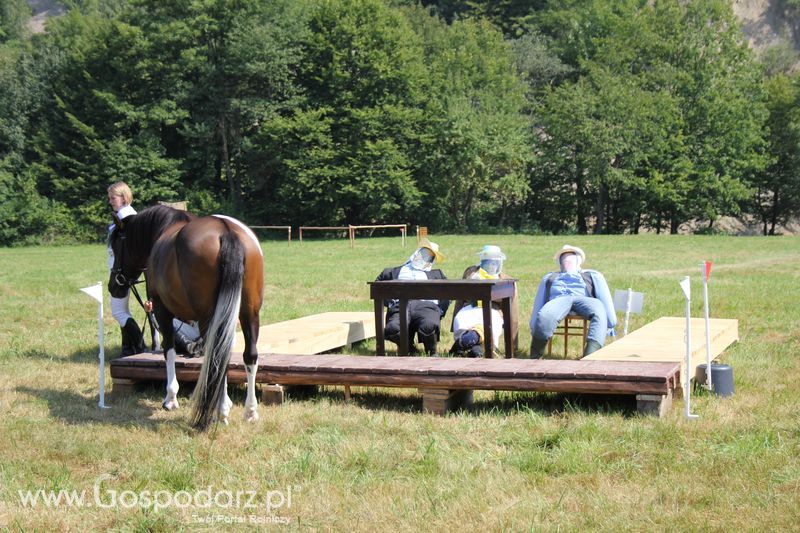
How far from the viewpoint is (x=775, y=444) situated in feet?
18.8

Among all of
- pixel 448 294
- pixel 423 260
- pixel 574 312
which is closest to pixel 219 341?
pixel 448 294

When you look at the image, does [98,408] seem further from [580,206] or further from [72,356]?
[580,206]

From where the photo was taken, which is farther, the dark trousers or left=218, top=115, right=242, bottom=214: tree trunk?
left=218, top=115, right=242, bottom=214: tree trunk

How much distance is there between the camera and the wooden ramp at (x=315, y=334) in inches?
356

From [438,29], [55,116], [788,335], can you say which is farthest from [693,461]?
[438,29]

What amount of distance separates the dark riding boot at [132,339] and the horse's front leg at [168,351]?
7.24 feet

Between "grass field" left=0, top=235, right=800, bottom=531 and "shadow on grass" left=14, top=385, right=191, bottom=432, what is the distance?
0.03m

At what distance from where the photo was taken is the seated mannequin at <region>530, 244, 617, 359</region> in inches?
355

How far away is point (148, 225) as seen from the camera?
7895 mm

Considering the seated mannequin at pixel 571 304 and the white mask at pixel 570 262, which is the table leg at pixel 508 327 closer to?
the seated mannequin at pixel 571 304

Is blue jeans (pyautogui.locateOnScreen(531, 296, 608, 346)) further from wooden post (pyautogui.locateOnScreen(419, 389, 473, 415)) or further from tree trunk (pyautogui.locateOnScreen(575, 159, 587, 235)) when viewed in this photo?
tree trunk (pyautogui.locateOnScreen(575, 159, 587, 235))

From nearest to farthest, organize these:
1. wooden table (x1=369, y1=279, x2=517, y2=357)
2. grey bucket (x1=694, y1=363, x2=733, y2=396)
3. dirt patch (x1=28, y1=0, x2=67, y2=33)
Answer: grey bucket (x1=694, y1=363, x2=733, y2=396) → wooden table (x1=369, y1=279, x2=517, y2=357) → dirt patch (x1=28, y1=0, x2=67, y2=33)

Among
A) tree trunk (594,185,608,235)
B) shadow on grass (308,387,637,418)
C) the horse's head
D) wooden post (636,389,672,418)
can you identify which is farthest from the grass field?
tree trunk (594,185,608,235)

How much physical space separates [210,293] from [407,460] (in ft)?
7.10
